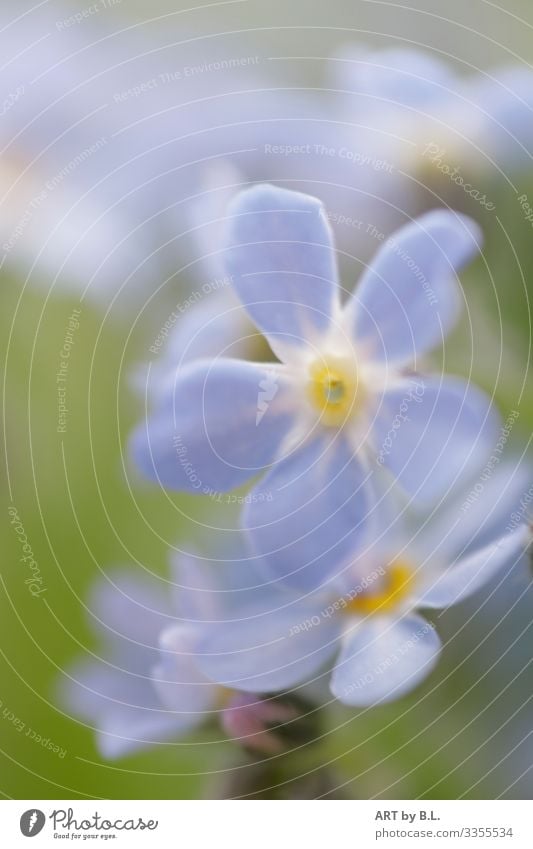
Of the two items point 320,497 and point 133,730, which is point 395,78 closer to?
point 320,497

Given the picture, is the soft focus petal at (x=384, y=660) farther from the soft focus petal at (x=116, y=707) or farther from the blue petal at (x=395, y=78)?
the blue petal at (x=395, y=78)

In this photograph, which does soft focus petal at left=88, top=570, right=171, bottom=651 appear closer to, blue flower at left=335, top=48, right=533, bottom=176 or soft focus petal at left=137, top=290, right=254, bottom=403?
soft focus petal at left=137, top=290, right=254, bottom=403

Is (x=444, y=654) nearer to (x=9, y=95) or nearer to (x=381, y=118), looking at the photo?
(x=381, y=118)

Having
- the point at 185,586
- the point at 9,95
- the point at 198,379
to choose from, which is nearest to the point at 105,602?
the point at 185,586

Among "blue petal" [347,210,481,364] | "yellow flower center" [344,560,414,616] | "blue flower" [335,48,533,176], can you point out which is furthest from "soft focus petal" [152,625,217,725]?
"blue flower" [335,48,533,176]

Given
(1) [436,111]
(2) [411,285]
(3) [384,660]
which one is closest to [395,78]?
(1) [436,111]

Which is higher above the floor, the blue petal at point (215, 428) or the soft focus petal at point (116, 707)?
the blue petal at point (215, 428)
